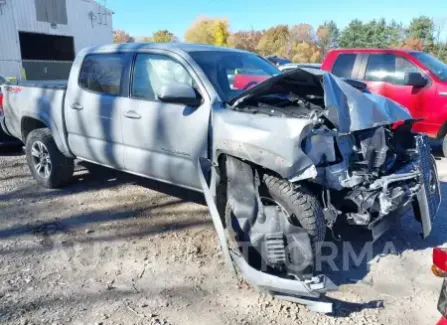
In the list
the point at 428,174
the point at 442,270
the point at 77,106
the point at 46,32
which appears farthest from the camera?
the point at 46,32

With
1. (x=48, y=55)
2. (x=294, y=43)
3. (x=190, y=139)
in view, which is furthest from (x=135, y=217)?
(x=294, y=43)

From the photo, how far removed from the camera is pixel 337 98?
3.18 meters

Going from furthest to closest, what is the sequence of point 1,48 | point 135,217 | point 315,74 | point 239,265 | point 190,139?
point 1,48 < point 135,217 < point 190,139 < point 315,74 < point 239,265

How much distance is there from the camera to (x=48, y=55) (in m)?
24.8

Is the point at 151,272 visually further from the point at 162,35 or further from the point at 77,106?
the point at 162,35

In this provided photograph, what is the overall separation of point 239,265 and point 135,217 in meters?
1.93

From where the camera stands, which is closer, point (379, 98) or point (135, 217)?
point (379, 98)

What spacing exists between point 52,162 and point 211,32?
49034 mm

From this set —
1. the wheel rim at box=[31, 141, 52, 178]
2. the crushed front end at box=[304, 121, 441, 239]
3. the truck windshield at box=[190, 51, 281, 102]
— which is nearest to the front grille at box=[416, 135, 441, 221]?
the crushed front end at box=[304, 121, 441, 239]

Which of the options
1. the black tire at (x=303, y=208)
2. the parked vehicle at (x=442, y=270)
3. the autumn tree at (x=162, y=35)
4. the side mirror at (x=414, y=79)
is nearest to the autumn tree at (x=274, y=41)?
the autumn tree at (x=162, y=35)

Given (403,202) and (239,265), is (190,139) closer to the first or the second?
(239,265)

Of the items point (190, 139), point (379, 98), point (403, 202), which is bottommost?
point (403, 202)

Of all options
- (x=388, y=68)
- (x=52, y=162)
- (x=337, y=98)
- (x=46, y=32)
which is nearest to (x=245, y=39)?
(x=46, y=32)

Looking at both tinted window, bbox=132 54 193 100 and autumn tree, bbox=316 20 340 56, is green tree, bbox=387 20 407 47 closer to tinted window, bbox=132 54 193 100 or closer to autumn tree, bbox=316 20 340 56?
autumn tree, bbox=316 20 340 56
